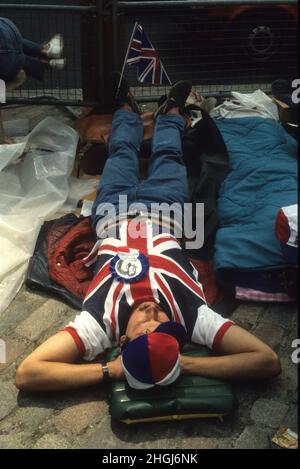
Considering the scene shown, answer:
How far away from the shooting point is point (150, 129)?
4.81 metres

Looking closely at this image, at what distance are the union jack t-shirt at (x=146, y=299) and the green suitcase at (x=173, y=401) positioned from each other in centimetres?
28

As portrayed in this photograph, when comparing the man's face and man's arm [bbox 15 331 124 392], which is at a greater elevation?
the man's face

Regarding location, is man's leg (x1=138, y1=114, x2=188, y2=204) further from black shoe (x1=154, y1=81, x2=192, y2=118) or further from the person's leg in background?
the person's leg in background

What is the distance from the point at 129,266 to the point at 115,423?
860 mm

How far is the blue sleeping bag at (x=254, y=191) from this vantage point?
3447 mm

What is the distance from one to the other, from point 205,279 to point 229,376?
91 cm

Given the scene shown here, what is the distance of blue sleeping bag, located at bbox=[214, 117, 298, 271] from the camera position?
345 cm

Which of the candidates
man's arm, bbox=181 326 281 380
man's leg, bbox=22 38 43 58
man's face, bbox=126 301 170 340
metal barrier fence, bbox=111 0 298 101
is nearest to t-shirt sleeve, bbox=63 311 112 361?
man's face, bbox=126 301 170 340

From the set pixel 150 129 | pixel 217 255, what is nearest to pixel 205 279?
pixel 217 255

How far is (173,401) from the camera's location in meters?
2.61

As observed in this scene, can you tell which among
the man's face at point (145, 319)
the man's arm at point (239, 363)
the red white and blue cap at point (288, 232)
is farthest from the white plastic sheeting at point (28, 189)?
the red white and blue cap at point (288, 232)

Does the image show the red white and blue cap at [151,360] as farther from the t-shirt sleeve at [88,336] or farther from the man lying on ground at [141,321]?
the t-shirt sleeve at [88,336]

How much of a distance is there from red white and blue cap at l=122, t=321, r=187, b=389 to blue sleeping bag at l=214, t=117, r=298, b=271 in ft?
3.17
